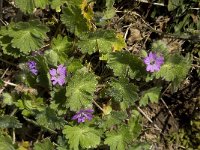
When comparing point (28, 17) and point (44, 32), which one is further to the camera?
point (28, 17)

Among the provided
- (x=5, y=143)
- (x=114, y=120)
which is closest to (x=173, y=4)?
(x=114, y=120)

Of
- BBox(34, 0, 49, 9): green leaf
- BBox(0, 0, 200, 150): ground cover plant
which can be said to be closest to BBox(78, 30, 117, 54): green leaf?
BBox(0, 0, 200, 150): ground cover plant

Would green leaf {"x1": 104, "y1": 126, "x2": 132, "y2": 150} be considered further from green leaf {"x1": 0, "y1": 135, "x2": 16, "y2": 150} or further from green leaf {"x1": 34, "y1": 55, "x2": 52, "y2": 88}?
green leaf {"x1": 0, "y1": 135, "x2": 16, "y2": 150}

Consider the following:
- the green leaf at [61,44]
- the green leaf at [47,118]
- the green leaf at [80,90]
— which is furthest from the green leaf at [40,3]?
the green leaf at [47,118]

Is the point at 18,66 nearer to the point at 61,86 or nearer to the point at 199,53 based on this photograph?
the point at 61,86

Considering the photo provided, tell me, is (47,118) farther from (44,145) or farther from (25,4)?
(25,4)

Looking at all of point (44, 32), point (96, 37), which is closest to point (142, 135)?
point (96, 37)

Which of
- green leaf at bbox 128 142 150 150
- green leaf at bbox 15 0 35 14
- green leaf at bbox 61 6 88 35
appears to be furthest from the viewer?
green leaf at bbox 128 142 150 150
